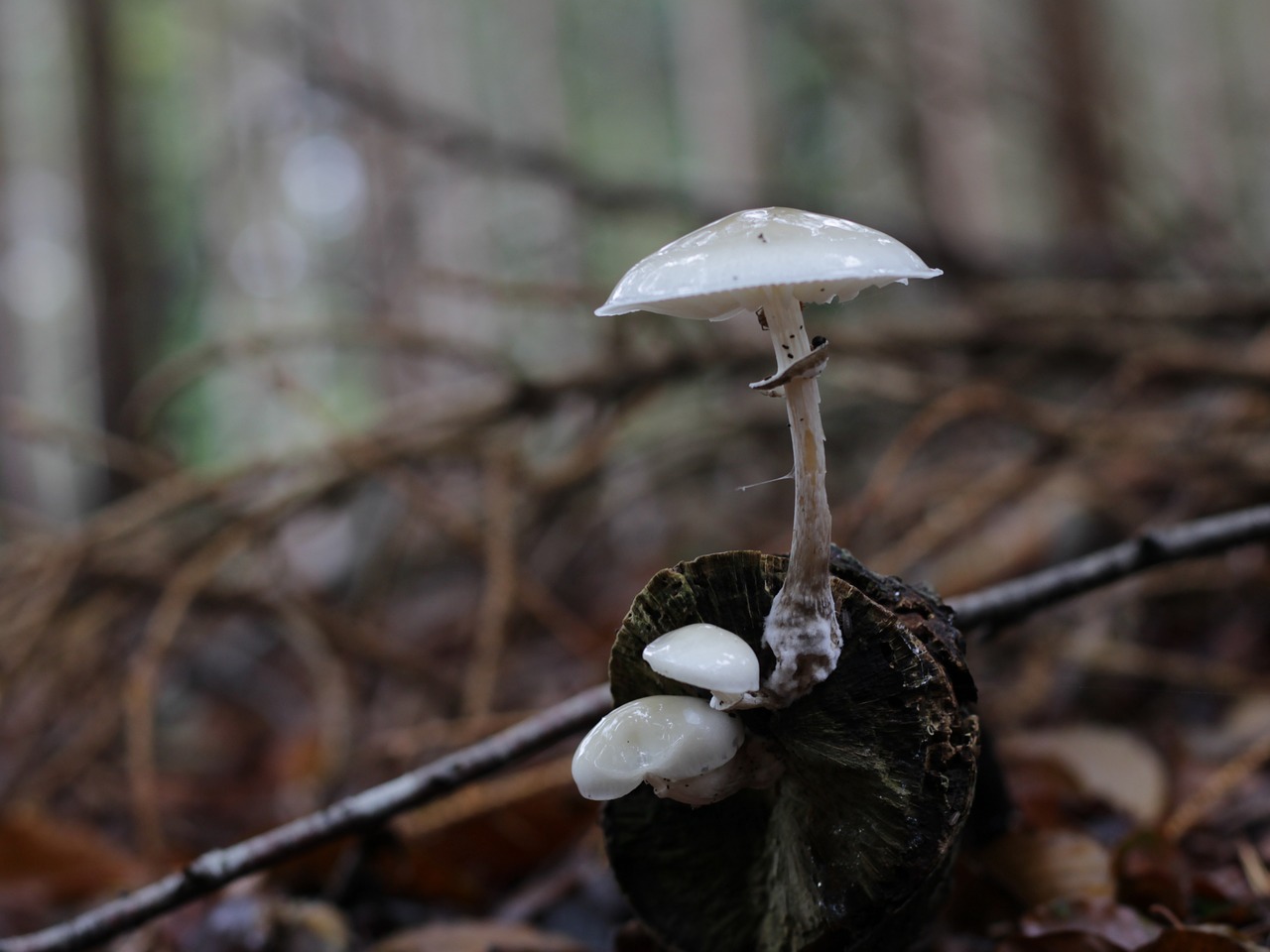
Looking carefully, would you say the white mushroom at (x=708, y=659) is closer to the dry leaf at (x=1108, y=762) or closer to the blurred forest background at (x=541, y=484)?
the blurred forest background at (x=541, y=484)

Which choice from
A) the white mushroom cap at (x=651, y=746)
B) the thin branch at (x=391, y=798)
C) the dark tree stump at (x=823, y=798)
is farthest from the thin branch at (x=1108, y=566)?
the white mushroom cap at (x=651, y=746)

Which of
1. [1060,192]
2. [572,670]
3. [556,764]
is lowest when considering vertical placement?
[572,670]

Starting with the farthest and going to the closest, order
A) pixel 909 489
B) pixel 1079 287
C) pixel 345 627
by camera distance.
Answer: pixel 1079 287, pixel 909 489, pixel 345 627

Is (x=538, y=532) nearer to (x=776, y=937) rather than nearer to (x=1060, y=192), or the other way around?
(x=776, y=937)

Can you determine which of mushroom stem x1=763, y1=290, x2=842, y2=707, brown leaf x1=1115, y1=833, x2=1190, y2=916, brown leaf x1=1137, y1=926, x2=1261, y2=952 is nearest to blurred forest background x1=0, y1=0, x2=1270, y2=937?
mushroom stem x1=763, y1=290, x2=842, y2=707

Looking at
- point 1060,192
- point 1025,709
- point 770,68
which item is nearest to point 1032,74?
point 1060,192

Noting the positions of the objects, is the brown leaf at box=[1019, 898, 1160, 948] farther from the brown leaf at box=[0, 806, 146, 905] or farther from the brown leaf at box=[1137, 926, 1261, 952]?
the brown leaf at box=[0, 806, 146, 905]

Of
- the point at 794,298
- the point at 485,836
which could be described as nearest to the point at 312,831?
the point at 485,836
